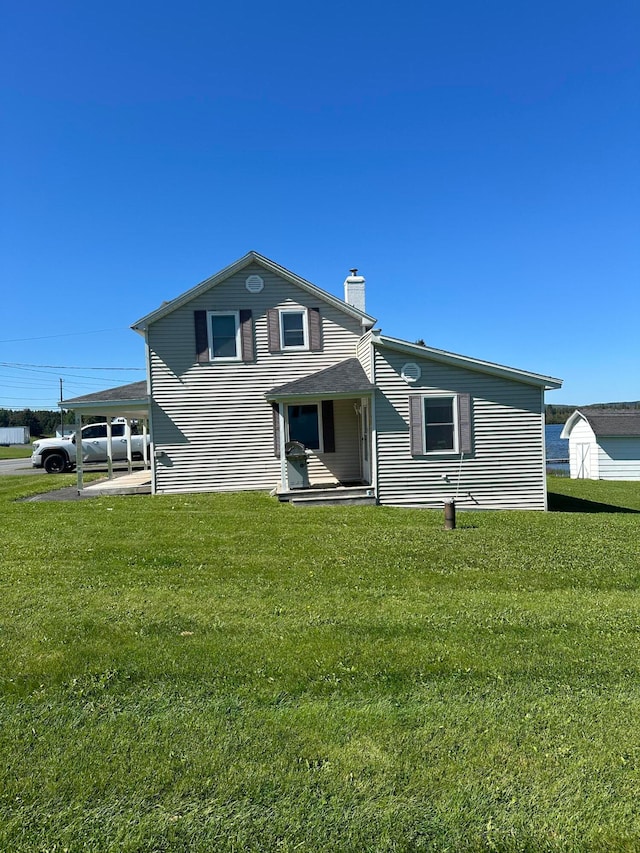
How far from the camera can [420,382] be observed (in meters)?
13.1

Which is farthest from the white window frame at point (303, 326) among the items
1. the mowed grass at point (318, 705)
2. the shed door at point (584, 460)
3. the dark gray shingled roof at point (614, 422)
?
the shed door at point (584, 460)

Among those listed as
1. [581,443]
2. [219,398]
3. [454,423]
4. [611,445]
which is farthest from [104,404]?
[581,443]

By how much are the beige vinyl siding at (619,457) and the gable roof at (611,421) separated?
34 centimetres

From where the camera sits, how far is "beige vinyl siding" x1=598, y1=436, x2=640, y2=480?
28.1 meters

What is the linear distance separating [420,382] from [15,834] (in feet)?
38.3

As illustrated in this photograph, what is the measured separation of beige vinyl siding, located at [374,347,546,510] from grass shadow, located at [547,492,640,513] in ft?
7.46

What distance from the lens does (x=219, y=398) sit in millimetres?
15461

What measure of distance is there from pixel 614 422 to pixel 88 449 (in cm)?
2518

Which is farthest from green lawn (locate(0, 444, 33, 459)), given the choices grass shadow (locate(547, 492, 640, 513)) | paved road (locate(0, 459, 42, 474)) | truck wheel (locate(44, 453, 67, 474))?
grass shadow (locate(547, 492, 640, 513))

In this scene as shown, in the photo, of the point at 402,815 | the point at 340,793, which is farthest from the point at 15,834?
the point at 402,815

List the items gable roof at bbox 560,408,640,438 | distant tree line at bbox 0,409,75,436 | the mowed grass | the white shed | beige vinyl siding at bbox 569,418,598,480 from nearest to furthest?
the mowed grass, gable roof at bbox 560,408,640,438, the white shed, beige vinyl siding at bbox 569,418,598,480, distant tree line at bbox 0,409,75,436

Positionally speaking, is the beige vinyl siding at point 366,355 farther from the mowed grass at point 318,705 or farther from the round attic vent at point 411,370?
the mowed grass at point 318,705

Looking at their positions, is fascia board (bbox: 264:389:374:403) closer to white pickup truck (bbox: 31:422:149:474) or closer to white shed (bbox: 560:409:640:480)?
white pickup truck (bbox: 31:422:149:474)

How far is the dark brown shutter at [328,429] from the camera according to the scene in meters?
15.2
